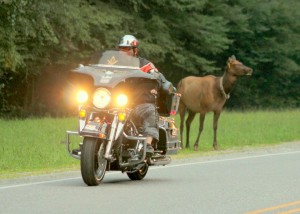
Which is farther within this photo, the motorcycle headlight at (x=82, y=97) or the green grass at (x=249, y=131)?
the green grass at (x=249, y=131)

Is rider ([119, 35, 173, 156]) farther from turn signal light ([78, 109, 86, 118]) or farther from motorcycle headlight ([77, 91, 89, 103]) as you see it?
turn signal light ([78, 109, 86, 118])

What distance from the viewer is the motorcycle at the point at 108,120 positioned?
13828mm

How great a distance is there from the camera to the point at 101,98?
14.1 meters

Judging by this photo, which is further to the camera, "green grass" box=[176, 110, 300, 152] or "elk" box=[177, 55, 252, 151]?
"green grass" box=[176, 110, 300, 152]

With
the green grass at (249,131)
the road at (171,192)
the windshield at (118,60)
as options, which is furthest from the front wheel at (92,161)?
the green grass at (249,131)

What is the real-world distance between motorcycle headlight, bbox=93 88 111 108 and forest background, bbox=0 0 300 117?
53.7 ft

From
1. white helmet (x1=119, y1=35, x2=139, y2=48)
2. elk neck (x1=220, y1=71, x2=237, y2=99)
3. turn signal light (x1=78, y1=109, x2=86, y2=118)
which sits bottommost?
turn signal light (x1=78, y1=109, x2=86, y2=118)

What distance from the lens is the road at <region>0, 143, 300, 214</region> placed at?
11648 mm

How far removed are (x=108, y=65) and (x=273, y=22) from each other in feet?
155

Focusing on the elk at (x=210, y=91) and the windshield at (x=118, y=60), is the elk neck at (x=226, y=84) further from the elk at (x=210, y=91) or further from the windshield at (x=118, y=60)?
the windshield at (x=118, y=60)

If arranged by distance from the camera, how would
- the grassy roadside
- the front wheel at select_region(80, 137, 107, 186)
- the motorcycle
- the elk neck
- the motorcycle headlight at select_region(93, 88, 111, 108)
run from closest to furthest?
the front wheel at select_region(80, 137, 107, 186), the motorcycle, the motorcycle headlight at select_region(93, 88, 111, 108), the grassy roadside, the elk neck

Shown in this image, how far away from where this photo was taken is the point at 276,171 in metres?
17.4

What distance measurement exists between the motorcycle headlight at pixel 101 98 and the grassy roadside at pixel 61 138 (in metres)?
2.72

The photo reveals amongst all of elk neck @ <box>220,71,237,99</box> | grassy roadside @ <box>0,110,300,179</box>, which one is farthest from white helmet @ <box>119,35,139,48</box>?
elk neck @ <box>220,71,237,99</box>
